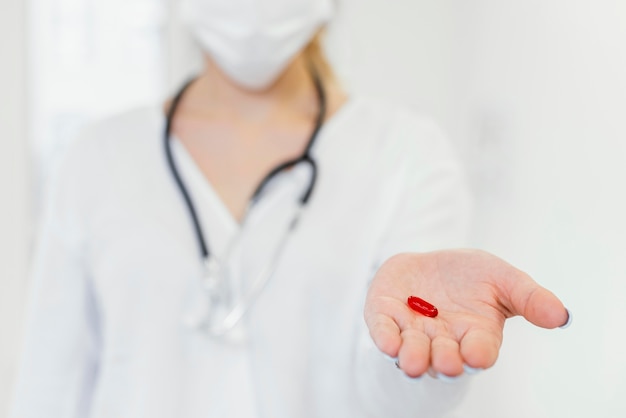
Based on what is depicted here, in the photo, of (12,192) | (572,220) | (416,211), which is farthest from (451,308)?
(12,192)

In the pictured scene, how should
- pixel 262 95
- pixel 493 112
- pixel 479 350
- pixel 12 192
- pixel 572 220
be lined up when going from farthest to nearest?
pixel 12 192
pixel 493 112
pixel 262 95
pixel 572 220
pixel 479 350

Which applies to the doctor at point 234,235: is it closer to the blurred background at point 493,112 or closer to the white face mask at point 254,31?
the white face mask at point 254,31

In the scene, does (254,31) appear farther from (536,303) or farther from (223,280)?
(536,303)

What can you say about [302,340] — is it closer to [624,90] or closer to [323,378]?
[323,378]

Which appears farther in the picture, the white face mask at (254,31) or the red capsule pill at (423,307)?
the white face mask at (254,31)

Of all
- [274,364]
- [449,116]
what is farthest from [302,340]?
[449,116]

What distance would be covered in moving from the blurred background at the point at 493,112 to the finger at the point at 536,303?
75 mm

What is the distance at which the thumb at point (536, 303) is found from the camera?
0.37 m

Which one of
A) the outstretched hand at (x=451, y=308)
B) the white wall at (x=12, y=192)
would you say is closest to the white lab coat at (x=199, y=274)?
the outstretched hand at (x=451, y=308)

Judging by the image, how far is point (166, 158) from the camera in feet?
2.64

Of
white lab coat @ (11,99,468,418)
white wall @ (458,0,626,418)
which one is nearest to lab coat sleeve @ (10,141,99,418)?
white lab coat @ (11,99,468,418)

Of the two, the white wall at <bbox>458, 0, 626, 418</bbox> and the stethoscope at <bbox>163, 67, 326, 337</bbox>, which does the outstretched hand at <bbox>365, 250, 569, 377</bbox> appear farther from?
the stethoscope at <bbox>163, 67, 326, 337</bbox>

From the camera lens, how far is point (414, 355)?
37cm

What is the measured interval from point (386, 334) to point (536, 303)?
0.25 ft
